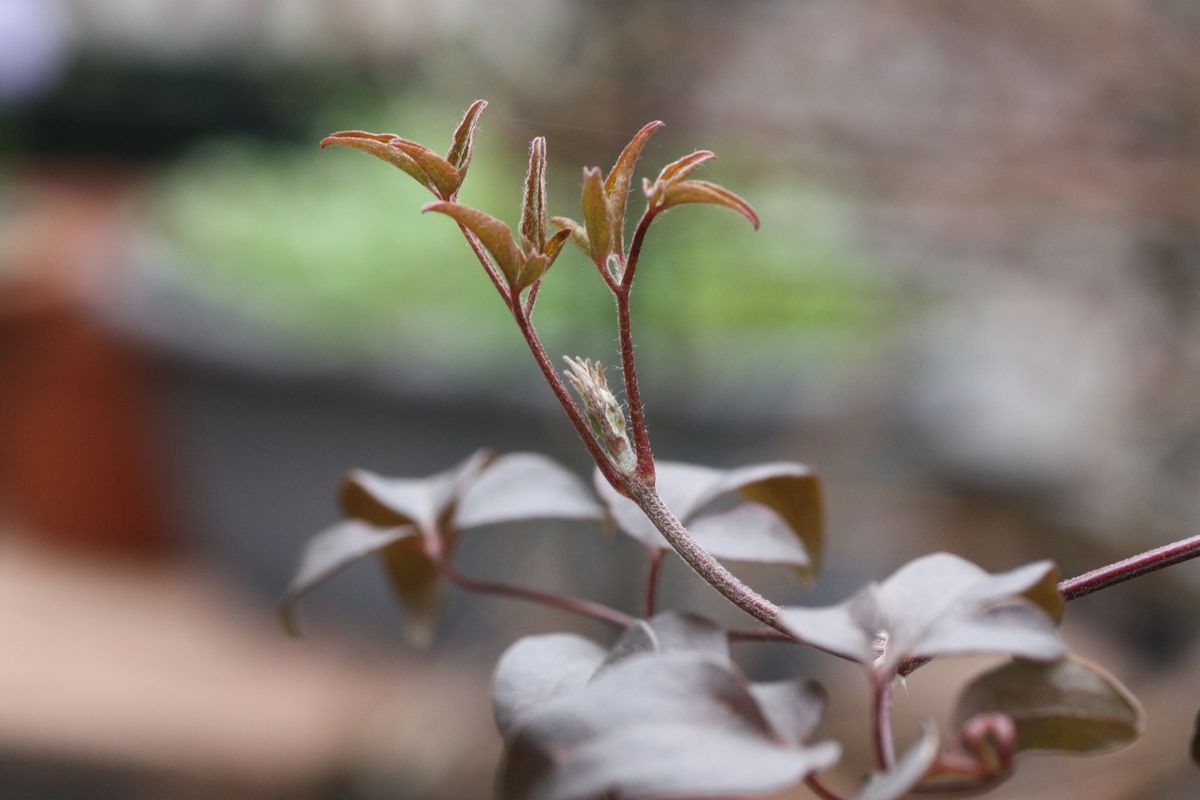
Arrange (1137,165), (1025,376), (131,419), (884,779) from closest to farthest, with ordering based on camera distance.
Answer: (884,779), (1137,165), (1025,376), (131,419)

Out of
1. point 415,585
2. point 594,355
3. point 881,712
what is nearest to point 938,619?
point 881,712

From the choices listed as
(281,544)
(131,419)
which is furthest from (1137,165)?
(131,419)

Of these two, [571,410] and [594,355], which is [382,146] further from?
[594,355]

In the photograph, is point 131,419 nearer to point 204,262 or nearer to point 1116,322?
point 204,262

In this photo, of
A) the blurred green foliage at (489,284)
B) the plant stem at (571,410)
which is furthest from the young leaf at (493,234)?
the blurred green foliage at (489,284)

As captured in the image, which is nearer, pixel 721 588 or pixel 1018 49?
pixel 721 588

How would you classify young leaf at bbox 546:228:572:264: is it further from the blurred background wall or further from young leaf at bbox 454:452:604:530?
the blurred background wall
